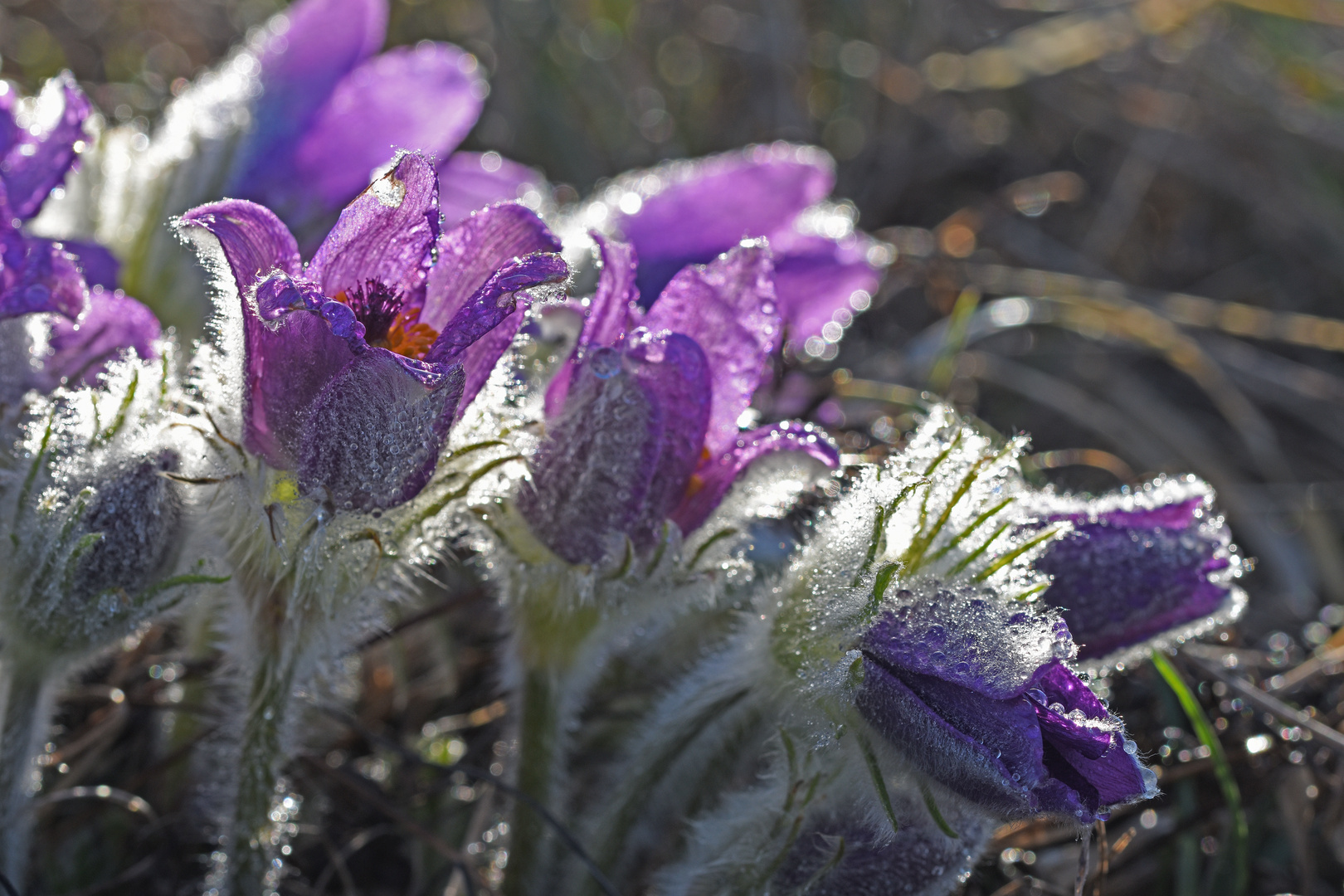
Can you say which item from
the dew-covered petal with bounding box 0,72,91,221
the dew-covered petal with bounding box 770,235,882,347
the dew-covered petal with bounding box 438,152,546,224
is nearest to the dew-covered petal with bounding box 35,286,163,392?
the dew-covered petal with bounding box 0,72,91,221

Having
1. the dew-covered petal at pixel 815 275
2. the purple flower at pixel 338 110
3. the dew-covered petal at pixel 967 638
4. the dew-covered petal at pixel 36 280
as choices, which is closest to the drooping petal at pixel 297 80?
the purple flower at pixel 338 110

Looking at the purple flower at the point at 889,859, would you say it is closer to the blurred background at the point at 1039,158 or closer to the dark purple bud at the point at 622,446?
the dark purple bud at the point at 622,446

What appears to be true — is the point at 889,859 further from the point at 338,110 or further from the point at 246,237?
the point at 338,110

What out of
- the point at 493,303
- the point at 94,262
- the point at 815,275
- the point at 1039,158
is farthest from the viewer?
→ the point at 1039,158

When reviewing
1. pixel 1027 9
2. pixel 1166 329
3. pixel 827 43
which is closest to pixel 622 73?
pixel 827 43

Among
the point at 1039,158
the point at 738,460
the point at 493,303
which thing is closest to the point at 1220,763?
the point at 738,460

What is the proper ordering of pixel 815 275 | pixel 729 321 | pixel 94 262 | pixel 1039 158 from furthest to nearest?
1. pixel 1039 158
2. pixel 815 275
3. pixel 94 262
4. pixel 729 321

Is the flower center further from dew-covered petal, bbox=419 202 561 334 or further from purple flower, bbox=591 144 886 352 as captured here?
purple flower, bbox=591 144 886 352
